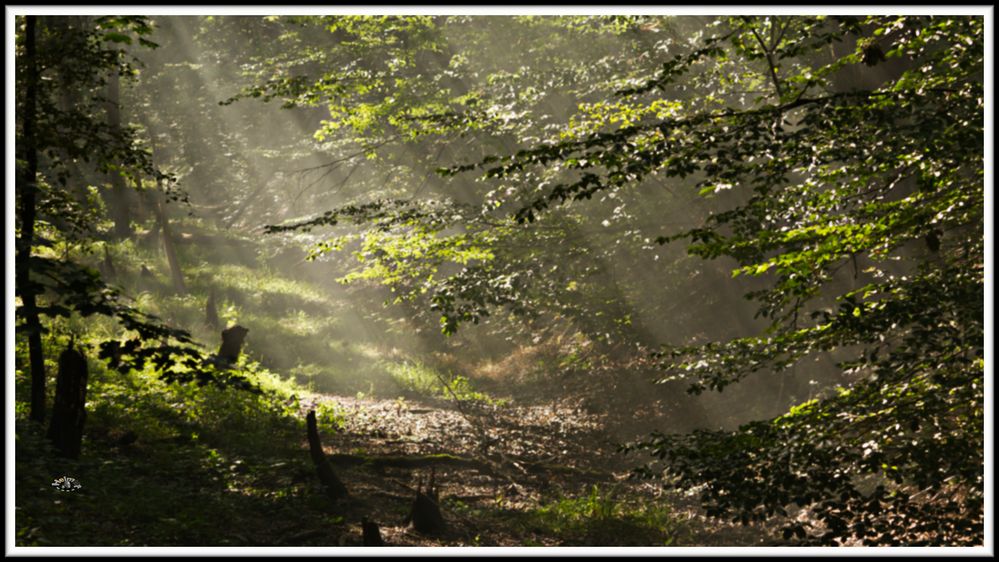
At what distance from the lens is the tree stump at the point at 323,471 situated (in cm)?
895

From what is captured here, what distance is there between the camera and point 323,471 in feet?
29.9

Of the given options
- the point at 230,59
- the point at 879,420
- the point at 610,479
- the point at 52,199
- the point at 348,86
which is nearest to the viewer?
the point at 879,420

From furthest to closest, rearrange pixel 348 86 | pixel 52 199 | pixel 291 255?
pixel 291 255 < pixel 348 86 < pixel 52 199

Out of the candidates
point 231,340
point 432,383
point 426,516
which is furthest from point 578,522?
point 432,383

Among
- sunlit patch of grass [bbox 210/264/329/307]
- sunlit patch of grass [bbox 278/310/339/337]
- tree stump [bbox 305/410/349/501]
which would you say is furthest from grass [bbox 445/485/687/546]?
sunlit patch of grass [bbox 210/264/329/307]

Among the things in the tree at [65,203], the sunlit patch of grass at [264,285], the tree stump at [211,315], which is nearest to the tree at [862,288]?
the tree at [65,203]

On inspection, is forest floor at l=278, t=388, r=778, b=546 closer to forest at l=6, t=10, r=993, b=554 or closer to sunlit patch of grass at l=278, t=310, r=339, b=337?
forest at l=6, t=10, r=993, b=554

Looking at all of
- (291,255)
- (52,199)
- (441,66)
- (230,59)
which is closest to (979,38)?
(52,199)

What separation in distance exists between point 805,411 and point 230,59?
78.7 ft

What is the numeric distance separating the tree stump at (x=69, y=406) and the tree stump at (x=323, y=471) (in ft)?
8.32

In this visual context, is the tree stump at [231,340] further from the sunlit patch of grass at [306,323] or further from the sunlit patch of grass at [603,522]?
the sunlit patch of grass at [306,323]

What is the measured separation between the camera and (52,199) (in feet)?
23.8

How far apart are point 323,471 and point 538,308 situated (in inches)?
252

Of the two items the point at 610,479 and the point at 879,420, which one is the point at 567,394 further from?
the point at 879,420
